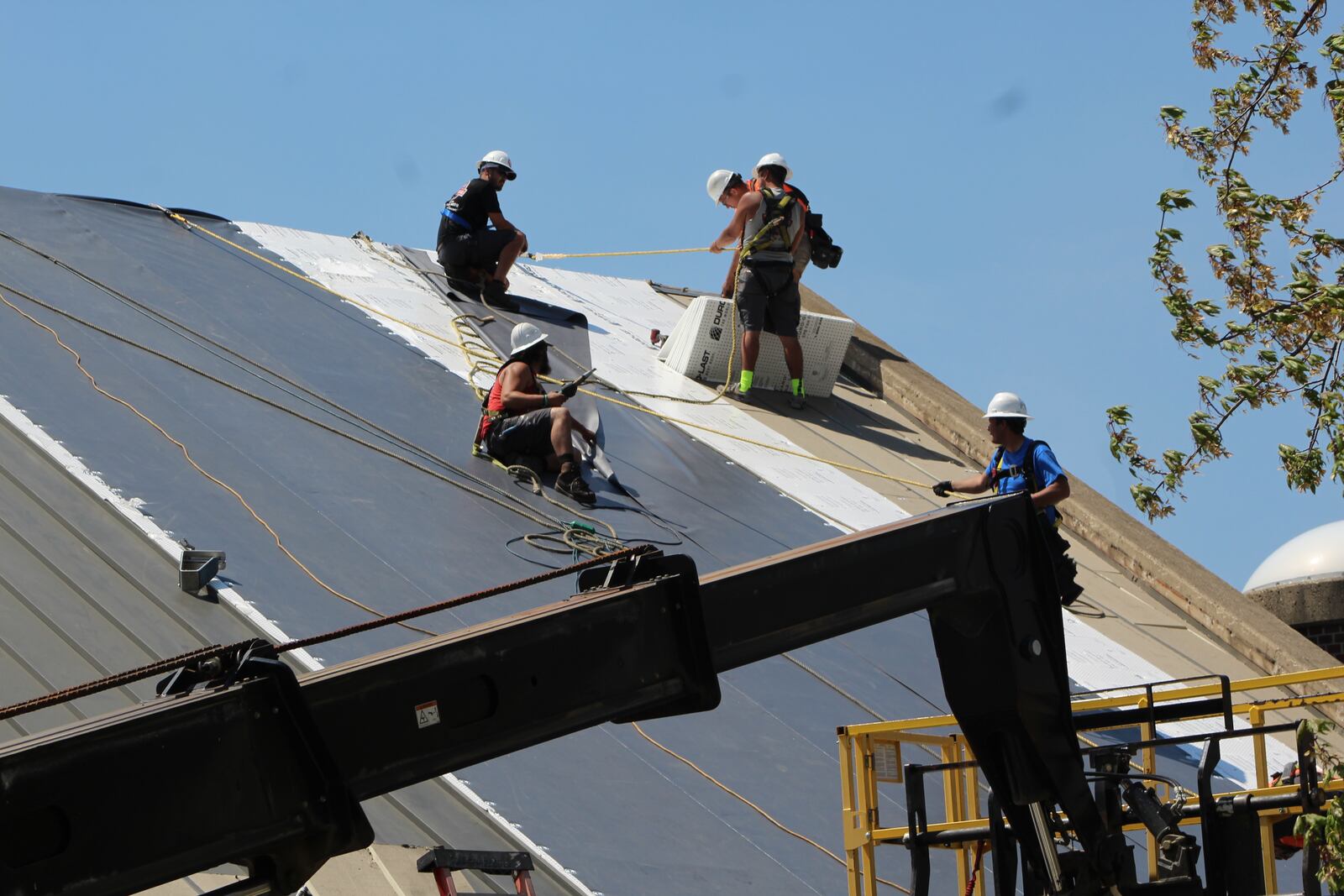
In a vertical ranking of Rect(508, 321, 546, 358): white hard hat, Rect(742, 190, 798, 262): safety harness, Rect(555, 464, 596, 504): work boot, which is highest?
Rect(742, 190, 798, 262): safety harness

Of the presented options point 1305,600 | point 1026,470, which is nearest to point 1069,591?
point 1026,470

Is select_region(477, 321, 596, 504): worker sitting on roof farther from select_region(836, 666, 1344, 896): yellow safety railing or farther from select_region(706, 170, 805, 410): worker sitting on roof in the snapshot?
select_region(836, 666, 1344, 896): yellow safety railing

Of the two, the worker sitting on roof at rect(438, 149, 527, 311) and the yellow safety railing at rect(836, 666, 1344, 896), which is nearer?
the yellow safety railing at rect(836, 666, 1344, 896)

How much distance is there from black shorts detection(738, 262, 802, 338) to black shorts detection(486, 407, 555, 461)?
10.5ft

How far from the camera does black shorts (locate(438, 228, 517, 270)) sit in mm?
14242

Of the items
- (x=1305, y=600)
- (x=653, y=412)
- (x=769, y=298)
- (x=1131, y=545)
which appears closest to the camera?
(x=653, y=412)

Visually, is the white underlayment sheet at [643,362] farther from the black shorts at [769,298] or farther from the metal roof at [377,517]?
the black shorts at [769,298]

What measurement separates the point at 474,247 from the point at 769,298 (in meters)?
2.61

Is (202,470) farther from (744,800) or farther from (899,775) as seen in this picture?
(899,775)

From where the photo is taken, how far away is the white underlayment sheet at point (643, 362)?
437 inches

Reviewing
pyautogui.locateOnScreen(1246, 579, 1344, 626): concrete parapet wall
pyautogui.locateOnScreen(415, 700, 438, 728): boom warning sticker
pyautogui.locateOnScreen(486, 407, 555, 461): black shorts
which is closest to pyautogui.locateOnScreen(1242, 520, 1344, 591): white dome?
pyautogui.locateOnScreen(1246, 579, 1344, 626): concrete parapet wall

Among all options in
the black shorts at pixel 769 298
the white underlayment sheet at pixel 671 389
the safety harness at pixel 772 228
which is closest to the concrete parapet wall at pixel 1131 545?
the black shorts at pixel 769 298

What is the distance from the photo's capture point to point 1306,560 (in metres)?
16.2

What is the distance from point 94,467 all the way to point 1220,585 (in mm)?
8487
